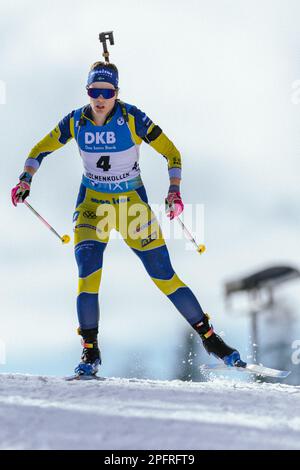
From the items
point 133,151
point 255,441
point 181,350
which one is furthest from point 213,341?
point 181,350

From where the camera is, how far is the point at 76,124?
20.9 feet

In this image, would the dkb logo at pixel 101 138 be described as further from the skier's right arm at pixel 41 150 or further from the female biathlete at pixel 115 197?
the skier's right arm at pixel 41 150

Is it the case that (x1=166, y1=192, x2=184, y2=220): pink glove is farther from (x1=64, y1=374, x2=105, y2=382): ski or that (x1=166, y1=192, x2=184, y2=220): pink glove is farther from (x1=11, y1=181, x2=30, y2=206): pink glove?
(x1=64, y1=374, x2=105, y2=382): ski

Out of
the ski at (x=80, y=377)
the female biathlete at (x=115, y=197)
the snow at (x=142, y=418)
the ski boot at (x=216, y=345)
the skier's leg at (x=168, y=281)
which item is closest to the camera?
the snow at (x=142, y=418)

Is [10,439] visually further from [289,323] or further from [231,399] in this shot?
[289,323]

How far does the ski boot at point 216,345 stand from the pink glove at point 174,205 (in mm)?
1039

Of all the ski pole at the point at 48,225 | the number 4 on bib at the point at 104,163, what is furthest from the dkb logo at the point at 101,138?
the ski pole at the point at 48,225

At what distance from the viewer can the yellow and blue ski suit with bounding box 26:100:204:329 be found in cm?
621

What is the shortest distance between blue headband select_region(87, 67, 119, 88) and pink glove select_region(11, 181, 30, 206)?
116cm

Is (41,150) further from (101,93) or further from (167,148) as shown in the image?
(167,148)

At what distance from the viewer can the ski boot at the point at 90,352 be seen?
19.5 ft

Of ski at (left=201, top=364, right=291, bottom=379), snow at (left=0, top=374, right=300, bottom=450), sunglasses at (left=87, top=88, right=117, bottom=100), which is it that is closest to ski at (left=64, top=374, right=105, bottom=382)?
snow at (left=0, top=374, right=300, bottom=450)

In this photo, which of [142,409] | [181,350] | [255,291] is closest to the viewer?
[142,409]
